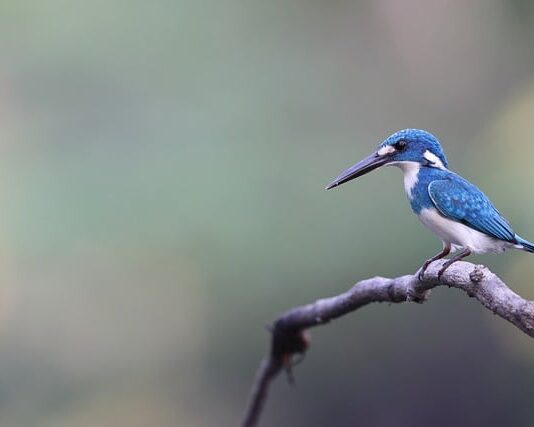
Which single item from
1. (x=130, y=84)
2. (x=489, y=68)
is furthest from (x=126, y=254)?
(x=489, y=68)

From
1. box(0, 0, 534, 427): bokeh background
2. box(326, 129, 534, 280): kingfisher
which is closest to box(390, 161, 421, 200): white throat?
box(326, 129, 534, 280): kingfisher

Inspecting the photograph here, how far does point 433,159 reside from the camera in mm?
931

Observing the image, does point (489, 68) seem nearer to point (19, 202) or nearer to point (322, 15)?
point (322, 15)

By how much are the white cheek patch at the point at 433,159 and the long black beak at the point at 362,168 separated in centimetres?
5

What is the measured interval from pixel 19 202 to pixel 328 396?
1146 mm

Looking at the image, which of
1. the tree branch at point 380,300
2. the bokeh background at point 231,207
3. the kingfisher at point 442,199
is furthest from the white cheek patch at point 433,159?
the bokeh background at point 231,207

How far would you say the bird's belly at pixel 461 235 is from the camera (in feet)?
2.88

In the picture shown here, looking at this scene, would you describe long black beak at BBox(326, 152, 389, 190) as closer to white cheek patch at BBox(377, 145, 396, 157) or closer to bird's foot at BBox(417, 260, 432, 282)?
white cheek patch at BBox(377, 145, 396, 157)

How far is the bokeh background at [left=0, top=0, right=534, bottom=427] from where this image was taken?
2.38m

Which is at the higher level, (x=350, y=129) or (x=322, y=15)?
(x=322, y=15)

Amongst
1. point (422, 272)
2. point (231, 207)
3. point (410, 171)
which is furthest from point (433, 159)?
point (231, 207)

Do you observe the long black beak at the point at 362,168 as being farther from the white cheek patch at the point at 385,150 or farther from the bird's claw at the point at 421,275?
the bird's claw at the point at 421,275

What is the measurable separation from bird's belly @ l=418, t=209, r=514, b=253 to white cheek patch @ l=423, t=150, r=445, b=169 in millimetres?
66

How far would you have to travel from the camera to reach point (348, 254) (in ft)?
8.00
